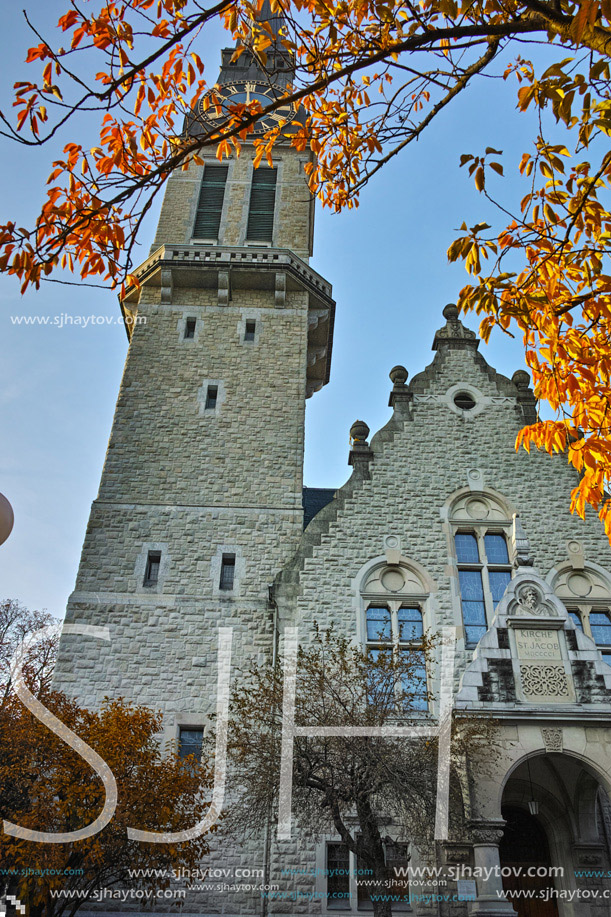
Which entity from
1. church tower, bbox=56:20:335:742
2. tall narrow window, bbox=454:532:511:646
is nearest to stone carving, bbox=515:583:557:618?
tall narrow window, bbox=454:532:511:646

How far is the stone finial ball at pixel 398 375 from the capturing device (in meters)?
18.4

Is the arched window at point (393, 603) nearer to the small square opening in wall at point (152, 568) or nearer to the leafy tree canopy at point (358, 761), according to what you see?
the leafy tree canopy at point (358, 761)

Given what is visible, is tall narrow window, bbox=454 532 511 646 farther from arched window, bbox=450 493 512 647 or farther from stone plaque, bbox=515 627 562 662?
stone plaque, bbox=515 627 562 662

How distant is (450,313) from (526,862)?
11.8 meters

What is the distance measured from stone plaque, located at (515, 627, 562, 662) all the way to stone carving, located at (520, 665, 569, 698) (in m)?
0.15

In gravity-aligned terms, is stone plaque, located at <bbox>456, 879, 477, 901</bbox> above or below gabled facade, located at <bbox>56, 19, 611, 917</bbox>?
below

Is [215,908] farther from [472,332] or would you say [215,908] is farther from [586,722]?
[472,332]

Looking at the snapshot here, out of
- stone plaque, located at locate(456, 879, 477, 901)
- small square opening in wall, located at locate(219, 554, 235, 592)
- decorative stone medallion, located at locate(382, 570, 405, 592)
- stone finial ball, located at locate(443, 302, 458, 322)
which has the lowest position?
stone plaque, located at locate(456, 879, 477, 901)

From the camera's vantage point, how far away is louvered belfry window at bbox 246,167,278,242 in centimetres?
2314

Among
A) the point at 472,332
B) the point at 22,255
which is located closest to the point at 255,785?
the point at 22,255

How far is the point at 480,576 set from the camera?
16.3 m

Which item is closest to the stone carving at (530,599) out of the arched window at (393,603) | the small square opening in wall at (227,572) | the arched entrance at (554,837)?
the arched entrance at (554,837)

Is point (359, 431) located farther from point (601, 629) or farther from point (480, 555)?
point (601, 629)

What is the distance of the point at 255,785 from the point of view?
11.1 meters
